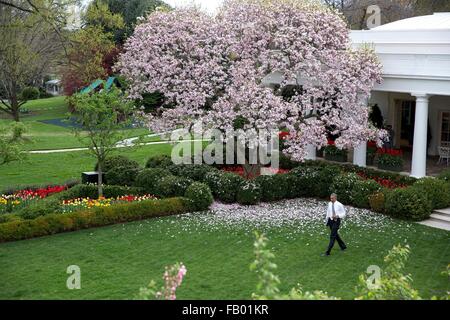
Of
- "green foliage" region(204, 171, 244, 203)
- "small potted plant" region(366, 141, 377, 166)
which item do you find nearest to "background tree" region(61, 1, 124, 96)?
"green foliage" region(204, 171, 244, 203)

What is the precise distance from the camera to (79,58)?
4144cm

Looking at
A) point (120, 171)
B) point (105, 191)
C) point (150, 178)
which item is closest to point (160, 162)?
point (120, 171)

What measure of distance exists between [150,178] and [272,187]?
14.1ft

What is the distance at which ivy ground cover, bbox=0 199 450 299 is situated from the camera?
41.2 feet

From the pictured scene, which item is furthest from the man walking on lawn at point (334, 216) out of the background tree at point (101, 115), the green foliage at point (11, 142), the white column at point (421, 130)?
the green foliage at point (11, 142)

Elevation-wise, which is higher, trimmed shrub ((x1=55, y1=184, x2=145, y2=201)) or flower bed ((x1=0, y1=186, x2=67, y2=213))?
trimmed shrub ((x1=55, y1=184, x2=145, y2=201))

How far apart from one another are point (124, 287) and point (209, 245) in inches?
138

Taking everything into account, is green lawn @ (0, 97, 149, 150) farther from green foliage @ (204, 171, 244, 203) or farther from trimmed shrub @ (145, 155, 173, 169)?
green foliage @ (204, 171, 244, 203)

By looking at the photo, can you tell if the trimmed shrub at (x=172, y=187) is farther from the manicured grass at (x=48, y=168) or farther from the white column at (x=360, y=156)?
the white column at (x=360, y=156)

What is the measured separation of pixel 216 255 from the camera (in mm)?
14711

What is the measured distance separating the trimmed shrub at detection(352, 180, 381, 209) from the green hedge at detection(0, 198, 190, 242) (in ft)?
18.1

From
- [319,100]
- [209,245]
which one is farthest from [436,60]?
[209,245]

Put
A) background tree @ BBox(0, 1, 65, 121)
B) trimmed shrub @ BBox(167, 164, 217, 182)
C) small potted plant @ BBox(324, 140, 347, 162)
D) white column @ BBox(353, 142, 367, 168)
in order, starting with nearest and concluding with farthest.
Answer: trimmed shrub @ BBox(167, 164, 217, 182), white column @ BBox(353, 142, 367, 168), small potted plant @ BBox(324, 140, 347, 162), background tree @ BBox(0, 1, 65, 121)

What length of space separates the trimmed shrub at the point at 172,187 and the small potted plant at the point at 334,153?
322 inches
